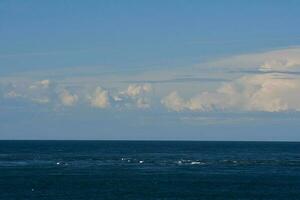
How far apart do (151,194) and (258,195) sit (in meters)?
12.9

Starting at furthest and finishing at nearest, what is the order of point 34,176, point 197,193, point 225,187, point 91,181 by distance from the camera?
point 34,176 < point 91,181 < point 225,187 < point 197,193

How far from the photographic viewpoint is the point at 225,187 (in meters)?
90.6

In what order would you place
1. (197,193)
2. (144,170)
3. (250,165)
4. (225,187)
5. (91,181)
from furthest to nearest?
(250,165) < (144,170) < (91,181) < (225,187) < (197,193)

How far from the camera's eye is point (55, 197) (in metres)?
80.1

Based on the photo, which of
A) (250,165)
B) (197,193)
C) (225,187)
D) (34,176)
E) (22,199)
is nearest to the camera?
(22,199)

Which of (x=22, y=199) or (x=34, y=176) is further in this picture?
(x=34, y=176)

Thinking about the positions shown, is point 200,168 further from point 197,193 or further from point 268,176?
point 197,193

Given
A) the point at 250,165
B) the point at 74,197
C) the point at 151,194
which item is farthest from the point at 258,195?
the point at 250,165

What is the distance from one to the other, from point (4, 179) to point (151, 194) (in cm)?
2864

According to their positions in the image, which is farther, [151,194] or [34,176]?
[34,176]

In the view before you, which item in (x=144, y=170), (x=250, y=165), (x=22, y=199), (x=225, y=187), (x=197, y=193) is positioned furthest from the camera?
(x=250, y=165)

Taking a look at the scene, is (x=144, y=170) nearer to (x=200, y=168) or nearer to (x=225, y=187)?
(x=200, y=168)

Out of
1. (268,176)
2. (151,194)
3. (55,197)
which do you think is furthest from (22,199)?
(268,176)

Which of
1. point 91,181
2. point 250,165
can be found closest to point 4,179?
point 91,181
